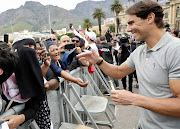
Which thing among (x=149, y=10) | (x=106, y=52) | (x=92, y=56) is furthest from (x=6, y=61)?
(x=106, y=52)

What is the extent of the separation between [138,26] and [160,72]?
49 cm

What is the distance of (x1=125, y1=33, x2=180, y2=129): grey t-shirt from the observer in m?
1.26

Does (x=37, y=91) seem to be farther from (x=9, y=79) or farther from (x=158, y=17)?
(x=158, y=17)

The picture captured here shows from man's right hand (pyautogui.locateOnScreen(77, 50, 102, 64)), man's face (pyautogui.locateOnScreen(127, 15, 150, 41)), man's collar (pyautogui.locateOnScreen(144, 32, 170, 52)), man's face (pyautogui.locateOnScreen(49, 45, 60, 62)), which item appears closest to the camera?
man's collar (pyautogui.locateOnScreen(144, 32, 170, 52))

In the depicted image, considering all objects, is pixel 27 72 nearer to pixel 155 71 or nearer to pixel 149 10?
pixel 155 71

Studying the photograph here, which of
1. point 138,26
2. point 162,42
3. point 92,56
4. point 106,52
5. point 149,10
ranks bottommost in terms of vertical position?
point 106,52

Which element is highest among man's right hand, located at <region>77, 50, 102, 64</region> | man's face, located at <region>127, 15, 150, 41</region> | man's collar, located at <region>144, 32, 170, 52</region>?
man's face, located at <region>127, 15, 150, 41</region>

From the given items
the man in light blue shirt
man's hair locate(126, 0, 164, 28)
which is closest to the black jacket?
the man in light blue shirt

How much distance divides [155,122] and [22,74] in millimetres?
1286

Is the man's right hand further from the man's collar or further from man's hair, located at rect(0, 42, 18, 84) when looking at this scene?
man's hair, located at rect(0, 42, 18, 84)

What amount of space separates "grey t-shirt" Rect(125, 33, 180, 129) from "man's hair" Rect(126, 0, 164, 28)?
15 cm

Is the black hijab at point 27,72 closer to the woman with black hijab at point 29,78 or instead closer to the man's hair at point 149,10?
the woman with black hijab at point 29,78

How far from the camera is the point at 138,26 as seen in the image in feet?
4.96

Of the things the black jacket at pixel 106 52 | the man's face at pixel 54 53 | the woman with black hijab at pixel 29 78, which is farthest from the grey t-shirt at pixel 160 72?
the black jacket at pixel 106 52
